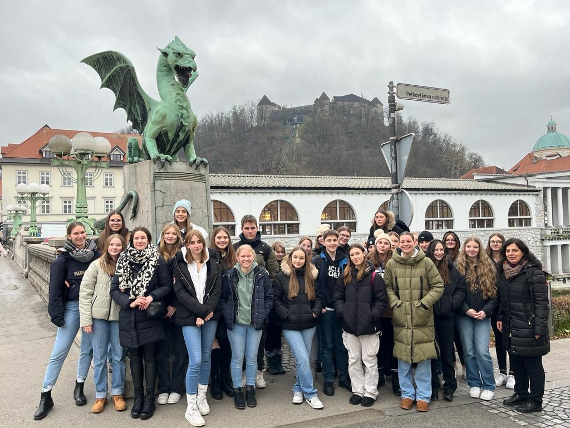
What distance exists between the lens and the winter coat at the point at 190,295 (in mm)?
3889

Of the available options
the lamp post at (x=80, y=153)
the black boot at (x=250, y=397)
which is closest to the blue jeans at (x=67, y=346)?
the black boot at (x=250, y=397)

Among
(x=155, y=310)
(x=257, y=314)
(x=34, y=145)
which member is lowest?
(x=257, y=314)

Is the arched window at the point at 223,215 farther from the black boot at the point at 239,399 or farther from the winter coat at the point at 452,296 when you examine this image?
the winter coat at the point at 452,296

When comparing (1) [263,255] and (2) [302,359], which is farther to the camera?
(1) [263,255]

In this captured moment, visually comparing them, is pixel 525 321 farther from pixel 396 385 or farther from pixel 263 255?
pixel 263 255

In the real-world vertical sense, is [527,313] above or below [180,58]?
below

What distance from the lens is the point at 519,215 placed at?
3472 cm

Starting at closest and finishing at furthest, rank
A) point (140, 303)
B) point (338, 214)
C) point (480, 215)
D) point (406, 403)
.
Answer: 1. point (140, 303)
2. point (406, 403)
3. point (338, 214)
4. point (480, 215)

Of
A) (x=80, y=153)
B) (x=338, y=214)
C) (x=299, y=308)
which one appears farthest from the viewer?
(x=338, y=214)

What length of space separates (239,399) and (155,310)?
3.85 feet

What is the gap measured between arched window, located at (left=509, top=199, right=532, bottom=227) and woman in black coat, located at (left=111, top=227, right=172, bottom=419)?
1403 inches

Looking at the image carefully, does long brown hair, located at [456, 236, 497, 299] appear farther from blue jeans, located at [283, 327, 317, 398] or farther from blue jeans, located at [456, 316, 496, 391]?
blue jeans, located at [283, 327, 317, 398]

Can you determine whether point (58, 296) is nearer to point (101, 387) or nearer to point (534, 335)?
point (101, 387)

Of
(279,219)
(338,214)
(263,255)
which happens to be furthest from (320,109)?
(263,255)
